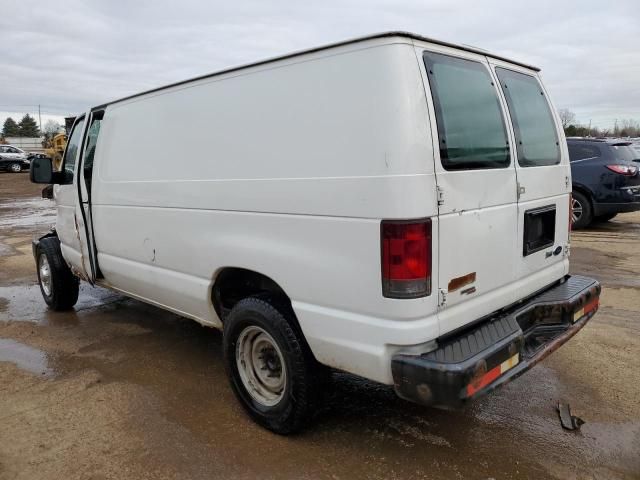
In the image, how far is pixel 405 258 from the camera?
8.28 feet

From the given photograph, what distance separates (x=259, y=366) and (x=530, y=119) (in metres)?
2.42

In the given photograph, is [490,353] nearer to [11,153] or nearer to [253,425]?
[253,425]

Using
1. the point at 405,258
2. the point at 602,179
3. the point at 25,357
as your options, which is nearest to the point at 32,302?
the point at 25,357

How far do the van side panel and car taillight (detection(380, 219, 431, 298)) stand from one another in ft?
0.14

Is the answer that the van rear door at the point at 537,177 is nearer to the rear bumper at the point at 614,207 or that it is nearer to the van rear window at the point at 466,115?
the van rear window at the point at 466,115

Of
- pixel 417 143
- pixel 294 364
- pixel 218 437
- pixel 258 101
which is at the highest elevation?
A: pixel 258 101

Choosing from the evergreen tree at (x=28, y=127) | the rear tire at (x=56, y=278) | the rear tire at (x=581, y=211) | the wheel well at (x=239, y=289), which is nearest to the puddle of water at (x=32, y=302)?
the rear tire at (x=56, y=278)

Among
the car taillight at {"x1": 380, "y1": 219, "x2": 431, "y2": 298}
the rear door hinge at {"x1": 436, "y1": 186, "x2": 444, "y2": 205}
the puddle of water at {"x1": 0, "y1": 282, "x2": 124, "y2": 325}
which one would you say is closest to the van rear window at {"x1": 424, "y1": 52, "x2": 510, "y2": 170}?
the rear door hinge at {"x1": 436, "y1": 186, "x2": 444, "y2": 205}

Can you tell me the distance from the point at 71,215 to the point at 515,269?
13.8 feet

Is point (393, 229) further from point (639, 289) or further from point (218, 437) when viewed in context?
point (639, 289)

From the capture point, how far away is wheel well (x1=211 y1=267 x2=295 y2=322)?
324 cm

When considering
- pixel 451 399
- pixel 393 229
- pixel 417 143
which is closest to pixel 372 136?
pixel 417 143

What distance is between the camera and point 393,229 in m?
2.51

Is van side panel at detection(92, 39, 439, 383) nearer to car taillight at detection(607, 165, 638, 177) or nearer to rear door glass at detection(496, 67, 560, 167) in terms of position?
rear door glass at detection(496, 67, 560, 167)
